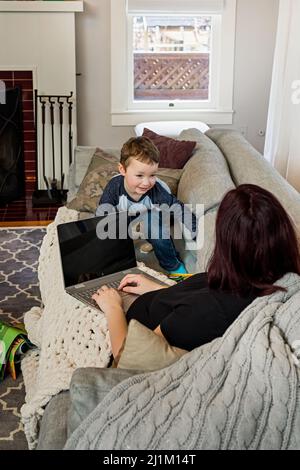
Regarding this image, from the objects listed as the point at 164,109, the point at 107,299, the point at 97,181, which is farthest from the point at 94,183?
the point at 164,109

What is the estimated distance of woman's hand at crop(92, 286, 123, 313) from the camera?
6.84 ft

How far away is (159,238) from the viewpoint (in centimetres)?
286

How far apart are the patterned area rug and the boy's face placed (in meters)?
0.91

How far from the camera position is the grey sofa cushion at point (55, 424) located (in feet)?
4.88

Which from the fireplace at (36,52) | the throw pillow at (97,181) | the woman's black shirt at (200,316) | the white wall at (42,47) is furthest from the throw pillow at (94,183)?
the woman's black shirt at (200,316)

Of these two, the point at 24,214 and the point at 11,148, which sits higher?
the point at 11,148

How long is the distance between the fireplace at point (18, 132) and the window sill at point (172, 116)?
65 cm

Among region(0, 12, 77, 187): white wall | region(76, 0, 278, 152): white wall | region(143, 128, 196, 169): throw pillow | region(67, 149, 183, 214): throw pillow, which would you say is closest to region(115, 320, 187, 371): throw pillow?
region(67, 149, 183, 214): throw pillow

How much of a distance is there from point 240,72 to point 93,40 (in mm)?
1163

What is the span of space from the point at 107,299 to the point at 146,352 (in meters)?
0.54

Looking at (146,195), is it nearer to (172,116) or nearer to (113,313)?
(113,313)

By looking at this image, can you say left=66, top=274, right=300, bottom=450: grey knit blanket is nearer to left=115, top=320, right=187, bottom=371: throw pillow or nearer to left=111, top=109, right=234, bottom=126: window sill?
left=115, top=320, right=187, bottom=371: throw pillow

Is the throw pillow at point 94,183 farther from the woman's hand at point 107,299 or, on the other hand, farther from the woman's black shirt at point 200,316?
the woman's black shirt at point 200,316

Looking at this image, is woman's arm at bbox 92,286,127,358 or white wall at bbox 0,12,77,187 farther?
white wall at bbox 0,12,77,187
